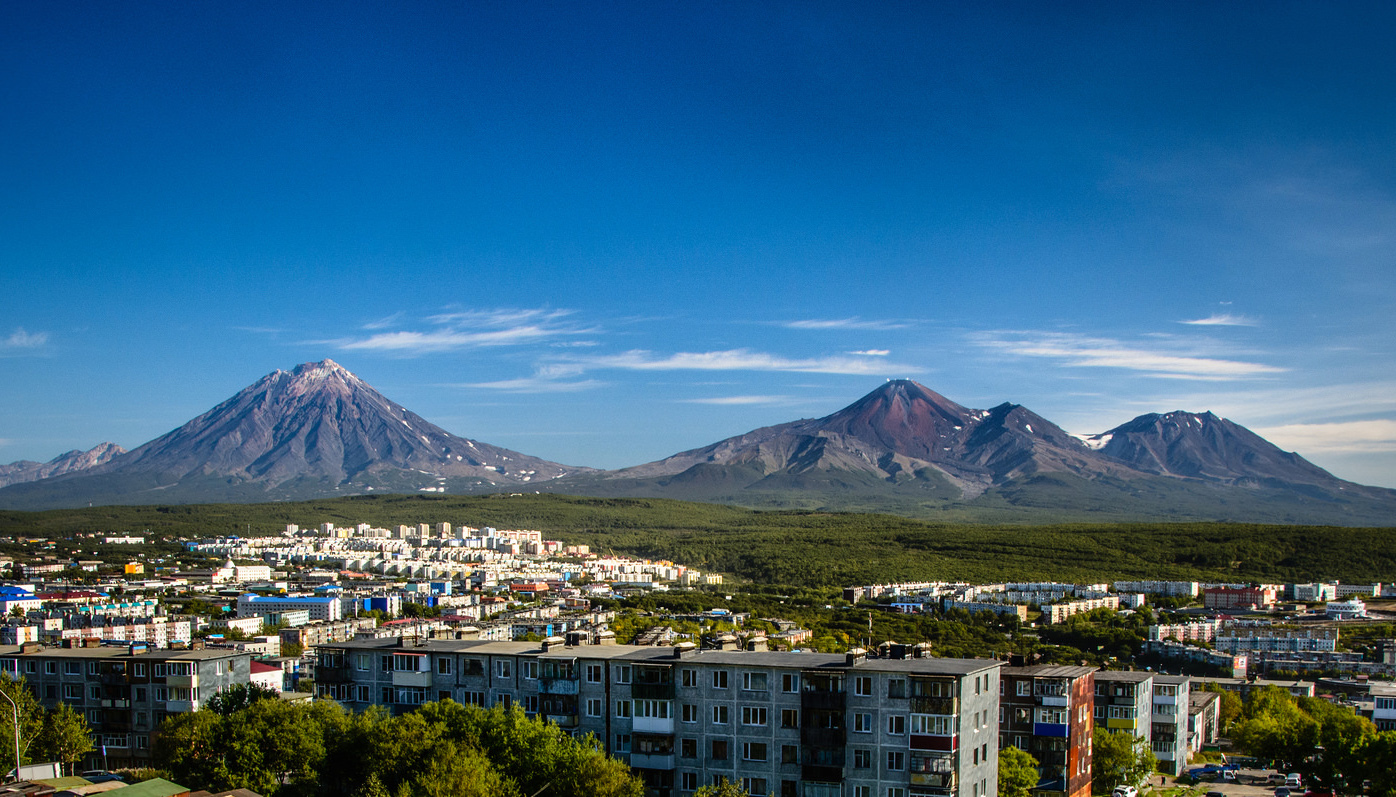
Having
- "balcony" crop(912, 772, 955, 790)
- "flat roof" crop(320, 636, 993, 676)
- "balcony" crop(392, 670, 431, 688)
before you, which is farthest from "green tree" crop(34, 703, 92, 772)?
"balcony" crop(912, 772, 955, 790)

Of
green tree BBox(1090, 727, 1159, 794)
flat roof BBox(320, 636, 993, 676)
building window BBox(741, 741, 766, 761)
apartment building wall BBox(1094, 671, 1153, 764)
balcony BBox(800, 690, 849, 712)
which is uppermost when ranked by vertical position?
flat roof BBox(320, 636, 993, 676)

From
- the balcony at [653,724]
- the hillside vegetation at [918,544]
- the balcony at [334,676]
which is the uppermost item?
the balcony at [334,676]

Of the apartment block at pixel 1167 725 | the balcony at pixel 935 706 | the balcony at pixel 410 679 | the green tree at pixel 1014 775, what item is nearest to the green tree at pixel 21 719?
the balcony at pixel 410 679

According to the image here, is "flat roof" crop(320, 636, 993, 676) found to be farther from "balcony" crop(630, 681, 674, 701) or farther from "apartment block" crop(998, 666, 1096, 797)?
"apartment block" crop(998, 666, 1096, 797)

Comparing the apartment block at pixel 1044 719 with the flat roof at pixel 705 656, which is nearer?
the flat roof at pixel 705 656

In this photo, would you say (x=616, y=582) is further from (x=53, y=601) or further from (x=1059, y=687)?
(x=1059, y=687)

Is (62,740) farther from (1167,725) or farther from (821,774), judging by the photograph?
(1167,725)

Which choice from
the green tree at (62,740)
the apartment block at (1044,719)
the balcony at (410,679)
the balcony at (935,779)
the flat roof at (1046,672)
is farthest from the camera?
the flat roof at (1046,672)

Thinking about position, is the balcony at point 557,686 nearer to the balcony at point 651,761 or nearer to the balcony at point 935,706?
the balcony at point 651,761

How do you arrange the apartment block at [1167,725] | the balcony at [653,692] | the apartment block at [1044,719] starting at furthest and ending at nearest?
the apartment block at [1167,725], the apartment block at [1044,719], the balcony at [653,692]
